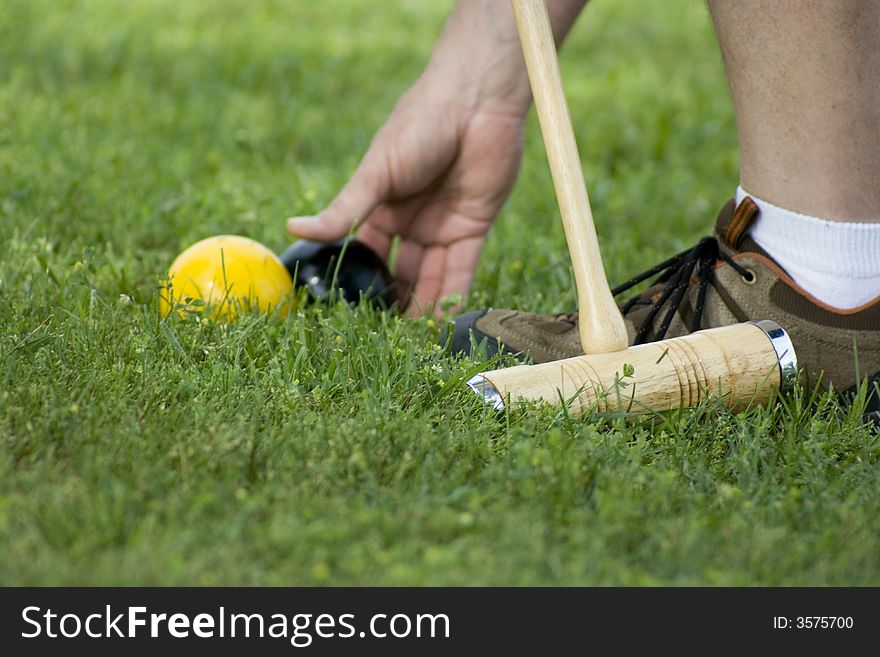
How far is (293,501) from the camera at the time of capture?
1.75 metres

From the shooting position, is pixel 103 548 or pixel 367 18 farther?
pixel 367 18

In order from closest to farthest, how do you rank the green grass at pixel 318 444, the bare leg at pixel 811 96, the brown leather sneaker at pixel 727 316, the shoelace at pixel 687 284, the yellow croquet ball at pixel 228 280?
the green grass at pixel 318 444 < the bare leg at pixel 811 96 < the brown leather sneaker at pixel 727 316 < the shoelace at pixel 687 284 < the yellow croquet ball at pixel 228 280

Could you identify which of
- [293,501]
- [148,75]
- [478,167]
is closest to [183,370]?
[293,501]

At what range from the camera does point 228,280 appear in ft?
8.71

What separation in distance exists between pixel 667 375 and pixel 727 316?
340 millimetres

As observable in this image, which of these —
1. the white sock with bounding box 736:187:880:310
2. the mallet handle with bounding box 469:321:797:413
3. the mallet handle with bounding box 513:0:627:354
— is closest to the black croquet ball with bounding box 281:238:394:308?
the mallet handle with bounding box 513:0:627:354

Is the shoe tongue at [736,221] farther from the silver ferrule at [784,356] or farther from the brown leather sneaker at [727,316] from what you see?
the silver ferrule at [784,356]

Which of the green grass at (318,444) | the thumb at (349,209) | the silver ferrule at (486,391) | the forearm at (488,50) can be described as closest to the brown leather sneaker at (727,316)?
the green grass at (318,444)

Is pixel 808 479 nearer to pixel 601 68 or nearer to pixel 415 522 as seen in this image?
pixel 415 522

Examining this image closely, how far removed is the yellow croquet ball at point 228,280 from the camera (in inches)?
102

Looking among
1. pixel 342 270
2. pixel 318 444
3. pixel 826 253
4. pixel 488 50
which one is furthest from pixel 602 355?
pixel 488 50

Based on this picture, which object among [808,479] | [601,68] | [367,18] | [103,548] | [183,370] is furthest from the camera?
[367,18]

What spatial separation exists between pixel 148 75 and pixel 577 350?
327 centimetres

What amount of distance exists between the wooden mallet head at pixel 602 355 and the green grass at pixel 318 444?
0.05 metres
